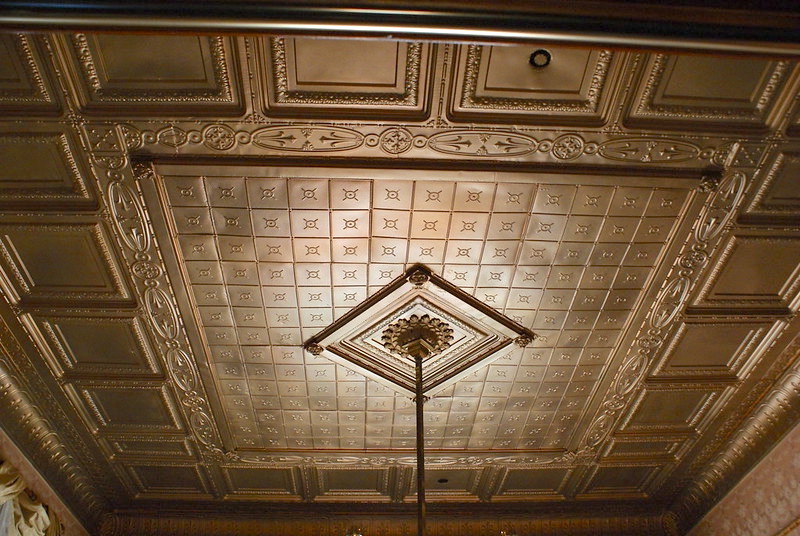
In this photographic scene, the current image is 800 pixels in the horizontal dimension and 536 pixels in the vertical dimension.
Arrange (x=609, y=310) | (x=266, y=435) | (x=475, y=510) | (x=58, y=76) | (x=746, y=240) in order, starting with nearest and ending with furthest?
(x=58, y=76) → (x=746, y=240) → (x=609, y=310) → (x=266, y=435) → (x=475, y=510)

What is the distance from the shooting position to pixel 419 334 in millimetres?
4203

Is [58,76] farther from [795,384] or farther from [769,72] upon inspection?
[795,384]

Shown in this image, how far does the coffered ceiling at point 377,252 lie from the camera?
113 inches

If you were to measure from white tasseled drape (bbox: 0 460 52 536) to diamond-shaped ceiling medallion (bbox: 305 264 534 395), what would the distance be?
7.64ft

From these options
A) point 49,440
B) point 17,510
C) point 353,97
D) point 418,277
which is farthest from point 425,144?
point 17,510

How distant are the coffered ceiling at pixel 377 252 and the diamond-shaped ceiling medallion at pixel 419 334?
75 mm

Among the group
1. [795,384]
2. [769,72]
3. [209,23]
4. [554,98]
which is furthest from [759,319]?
[209,23]

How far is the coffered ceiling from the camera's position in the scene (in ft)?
9.40

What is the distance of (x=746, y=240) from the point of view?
3670 mm

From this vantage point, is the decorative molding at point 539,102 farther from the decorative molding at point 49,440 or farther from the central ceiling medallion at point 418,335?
the decorative molding at point 49,440

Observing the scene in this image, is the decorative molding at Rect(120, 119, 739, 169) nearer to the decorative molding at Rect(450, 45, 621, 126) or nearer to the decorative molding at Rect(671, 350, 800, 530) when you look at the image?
the decorative molding at Rect(450, 45, 621, 126)

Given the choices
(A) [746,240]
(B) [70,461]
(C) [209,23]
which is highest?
(A) [746,240]

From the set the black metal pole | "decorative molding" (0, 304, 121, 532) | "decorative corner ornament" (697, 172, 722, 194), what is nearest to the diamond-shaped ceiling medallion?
the black metal pole

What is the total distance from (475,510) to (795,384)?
3043mm
